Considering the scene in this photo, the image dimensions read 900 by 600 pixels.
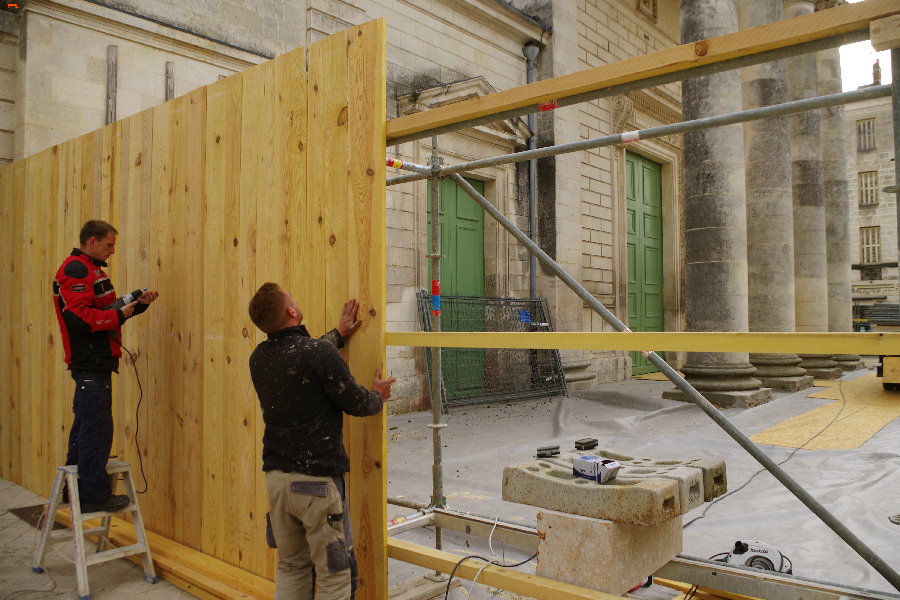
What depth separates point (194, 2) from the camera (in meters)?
7.20

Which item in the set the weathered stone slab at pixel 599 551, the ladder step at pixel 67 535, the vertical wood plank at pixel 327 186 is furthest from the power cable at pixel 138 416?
the weathered stone slab at pixel 599 551

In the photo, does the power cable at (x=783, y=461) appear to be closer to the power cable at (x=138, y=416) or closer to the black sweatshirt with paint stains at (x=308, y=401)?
the black sweatshirt with paint stains at (x=308, y=401)

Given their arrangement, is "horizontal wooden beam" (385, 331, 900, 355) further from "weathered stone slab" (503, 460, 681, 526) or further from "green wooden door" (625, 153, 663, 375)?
"green wooden door" (625, 153, 663, 375)

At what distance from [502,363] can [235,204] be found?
728 cm

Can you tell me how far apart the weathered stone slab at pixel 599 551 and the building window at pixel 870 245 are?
1340 inches

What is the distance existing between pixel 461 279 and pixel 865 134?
3015cm

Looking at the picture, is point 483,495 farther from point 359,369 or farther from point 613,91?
point 613,91

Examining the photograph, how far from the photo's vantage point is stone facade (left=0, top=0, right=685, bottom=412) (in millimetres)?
6277

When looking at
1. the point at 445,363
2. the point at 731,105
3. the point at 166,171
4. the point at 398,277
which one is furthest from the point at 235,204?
the point at 731,105

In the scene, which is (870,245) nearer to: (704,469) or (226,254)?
(704,469)

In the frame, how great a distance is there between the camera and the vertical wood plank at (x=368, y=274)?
266 centimetres

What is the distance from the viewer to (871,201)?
102ft

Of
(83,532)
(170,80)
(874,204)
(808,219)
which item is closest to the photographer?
(83,532)

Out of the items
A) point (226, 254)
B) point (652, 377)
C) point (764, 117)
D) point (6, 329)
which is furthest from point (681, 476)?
point (652, 377)
